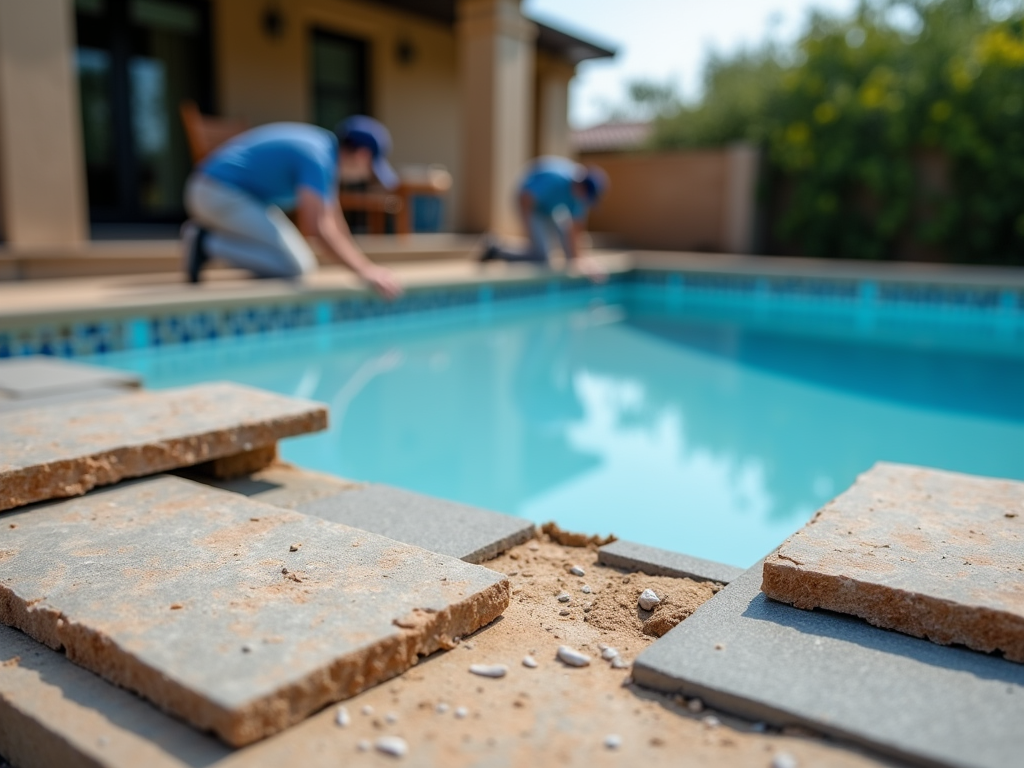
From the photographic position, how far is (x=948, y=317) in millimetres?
7445

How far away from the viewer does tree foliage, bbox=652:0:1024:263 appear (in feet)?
30.6

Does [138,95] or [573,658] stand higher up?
[138,95]

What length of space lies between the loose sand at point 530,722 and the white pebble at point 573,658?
0.01 m

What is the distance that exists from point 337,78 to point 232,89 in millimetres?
1657

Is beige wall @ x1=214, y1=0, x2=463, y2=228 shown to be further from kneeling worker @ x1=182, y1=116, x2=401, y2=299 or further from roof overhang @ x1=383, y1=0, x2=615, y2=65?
kneeling worker @ x1=182, y1=116, x2=401, y2=299

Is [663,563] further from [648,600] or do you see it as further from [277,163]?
[277,163]

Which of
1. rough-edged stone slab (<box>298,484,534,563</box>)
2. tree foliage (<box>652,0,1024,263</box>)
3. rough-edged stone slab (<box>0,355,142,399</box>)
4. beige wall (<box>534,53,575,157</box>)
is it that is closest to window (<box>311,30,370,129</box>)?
beige wall (<box>534,53,575,157</box>)

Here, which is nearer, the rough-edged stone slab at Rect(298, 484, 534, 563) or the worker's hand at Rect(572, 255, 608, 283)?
the rough-edged stone slab at Rect(298, 484, 534, 563)

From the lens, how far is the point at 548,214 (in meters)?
7.86

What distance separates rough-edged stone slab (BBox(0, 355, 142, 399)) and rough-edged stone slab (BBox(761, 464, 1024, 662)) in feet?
7.45

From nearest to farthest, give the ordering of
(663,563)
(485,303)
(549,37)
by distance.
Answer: (663,563), (485,303), (549,37)

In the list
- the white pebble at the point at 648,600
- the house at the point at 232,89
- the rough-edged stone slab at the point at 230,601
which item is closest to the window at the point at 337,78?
the house at the point at 232,89

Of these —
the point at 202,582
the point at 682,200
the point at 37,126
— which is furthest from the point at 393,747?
the point at 682,200

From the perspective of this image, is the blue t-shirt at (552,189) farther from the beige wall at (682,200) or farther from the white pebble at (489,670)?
the white pebble at (489,670)
